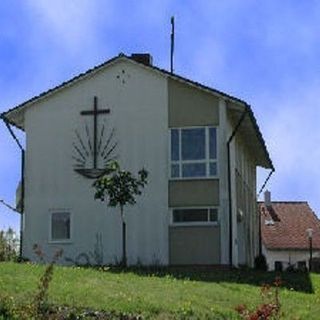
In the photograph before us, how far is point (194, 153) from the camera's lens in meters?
31.7

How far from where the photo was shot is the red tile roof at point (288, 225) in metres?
60.1

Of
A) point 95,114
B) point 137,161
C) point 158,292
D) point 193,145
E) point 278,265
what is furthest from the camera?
point 278,265

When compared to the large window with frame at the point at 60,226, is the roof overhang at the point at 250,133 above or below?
above

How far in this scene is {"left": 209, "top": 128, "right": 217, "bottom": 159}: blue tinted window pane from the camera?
31561mm

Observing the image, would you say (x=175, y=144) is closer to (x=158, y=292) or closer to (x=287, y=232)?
(x=158, y=292)

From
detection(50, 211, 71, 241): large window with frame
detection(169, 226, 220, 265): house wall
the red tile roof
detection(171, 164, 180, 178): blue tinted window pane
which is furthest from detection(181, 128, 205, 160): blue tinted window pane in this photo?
the red tile roof

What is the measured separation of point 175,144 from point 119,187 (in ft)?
11.3

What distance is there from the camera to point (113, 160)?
107ft

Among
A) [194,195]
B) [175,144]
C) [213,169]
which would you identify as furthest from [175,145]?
[194,195]

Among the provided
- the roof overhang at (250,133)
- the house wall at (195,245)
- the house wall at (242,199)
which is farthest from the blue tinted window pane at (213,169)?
the roof overhang at (250,133)

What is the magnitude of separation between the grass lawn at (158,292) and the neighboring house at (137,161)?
5.81 meters

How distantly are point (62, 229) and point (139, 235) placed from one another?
9.48 feet

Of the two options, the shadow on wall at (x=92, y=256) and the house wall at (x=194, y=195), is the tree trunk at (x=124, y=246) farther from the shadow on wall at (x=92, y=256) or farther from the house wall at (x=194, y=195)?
the house wall at (x=194, y=195)

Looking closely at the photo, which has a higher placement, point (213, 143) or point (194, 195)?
point (213, 143)
